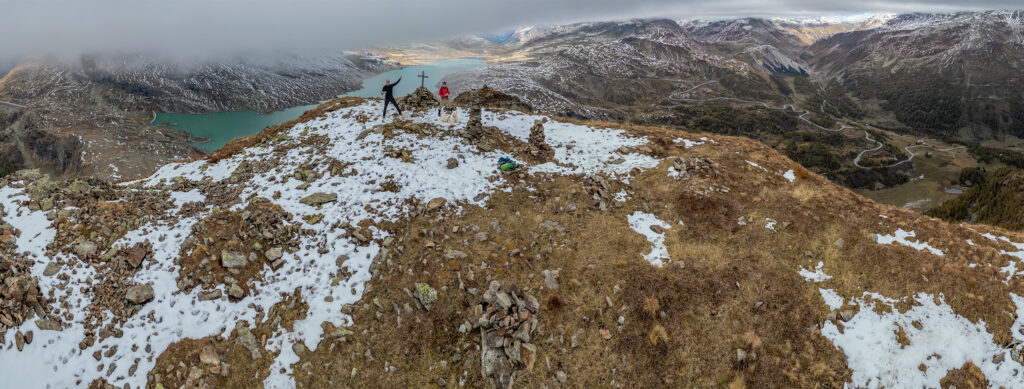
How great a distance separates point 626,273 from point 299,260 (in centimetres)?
1287

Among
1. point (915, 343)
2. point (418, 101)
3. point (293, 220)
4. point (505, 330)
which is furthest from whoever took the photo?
point (418, 101)

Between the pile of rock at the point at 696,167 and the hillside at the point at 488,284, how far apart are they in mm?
677

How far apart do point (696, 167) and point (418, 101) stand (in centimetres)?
1978

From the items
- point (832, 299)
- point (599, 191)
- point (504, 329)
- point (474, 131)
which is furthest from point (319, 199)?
point (832, 299)

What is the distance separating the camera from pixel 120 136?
176875 millimetres

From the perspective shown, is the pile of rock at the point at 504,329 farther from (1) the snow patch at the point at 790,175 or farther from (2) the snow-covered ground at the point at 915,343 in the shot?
(1) the snow patch at the point at 790,175

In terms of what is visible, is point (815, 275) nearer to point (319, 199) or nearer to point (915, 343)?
point (915, 343)

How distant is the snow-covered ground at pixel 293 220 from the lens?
11.5m

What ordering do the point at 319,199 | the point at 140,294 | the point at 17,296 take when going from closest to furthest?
1. the point at 17,296
2. the point at 140,294
3. the point at 319,199

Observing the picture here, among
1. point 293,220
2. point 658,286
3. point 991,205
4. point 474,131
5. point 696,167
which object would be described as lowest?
point 991,205

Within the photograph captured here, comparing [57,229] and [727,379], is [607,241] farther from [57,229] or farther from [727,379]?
[57,229]

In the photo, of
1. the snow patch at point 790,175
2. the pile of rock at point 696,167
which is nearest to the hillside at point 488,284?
the pile of rock at point 696,167

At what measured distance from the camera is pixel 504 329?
11789mm

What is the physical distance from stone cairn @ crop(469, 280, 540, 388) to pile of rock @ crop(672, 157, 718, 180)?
496 inches
